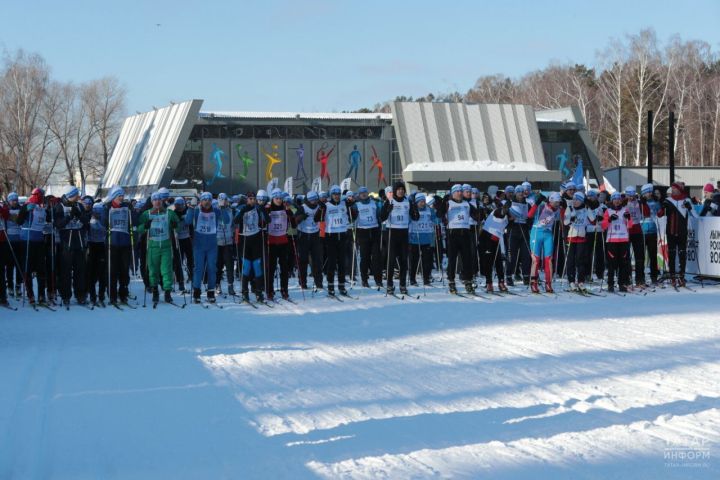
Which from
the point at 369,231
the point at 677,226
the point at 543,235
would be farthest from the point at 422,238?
the point at 677,226

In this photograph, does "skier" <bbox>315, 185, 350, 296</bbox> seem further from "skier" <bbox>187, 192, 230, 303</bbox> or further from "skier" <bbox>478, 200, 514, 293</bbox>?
"skier" <bbox>478, 200, 514, 293</bbox>

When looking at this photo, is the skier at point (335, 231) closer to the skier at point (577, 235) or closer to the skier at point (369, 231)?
the skier at point (369, 231)

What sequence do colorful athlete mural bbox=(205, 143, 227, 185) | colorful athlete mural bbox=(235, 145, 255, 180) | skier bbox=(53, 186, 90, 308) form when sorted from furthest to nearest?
1. colorful athlete mural bbox=(235, 145, 255, 180)
2. colorful athlete mural bbox=(205, 143, 227, 185)
3. skier bbox=(53, 186, 90, 308)

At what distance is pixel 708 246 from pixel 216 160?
32.7 m

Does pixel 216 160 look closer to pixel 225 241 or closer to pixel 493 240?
pixel 225 241

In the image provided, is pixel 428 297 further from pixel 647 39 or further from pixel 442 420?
pixel 647 39

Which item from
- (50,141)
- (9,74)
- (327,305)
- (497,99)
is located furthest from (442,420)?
(497,99)

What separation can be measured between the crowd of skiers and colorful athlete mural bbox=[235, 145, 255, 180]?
2923 cm

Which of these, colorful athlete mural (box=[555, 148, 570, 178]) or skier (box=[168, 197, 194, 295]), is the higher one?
colorful athlete mural (box=[555, 148, 570, 178])

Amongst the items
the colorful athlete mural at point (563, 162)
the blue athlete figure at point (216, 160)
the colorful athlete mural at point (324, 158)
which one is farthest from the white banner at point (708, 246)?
the colorful athlete mural at point (563, 162)

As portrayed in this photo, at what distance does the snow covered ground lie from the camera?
19.3 feet

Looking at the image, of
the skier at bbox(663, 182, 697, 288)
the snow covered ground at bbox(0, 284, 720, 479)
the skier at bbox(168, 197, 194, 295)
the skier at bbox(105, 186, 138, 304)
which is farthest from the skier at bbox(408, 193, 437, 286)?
the skier at bbox(105, 186, 138, 304)

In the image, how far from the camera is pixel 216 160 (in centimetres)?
4728

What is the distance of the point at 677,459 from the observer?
5.69 m
